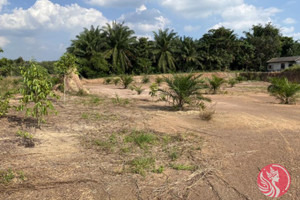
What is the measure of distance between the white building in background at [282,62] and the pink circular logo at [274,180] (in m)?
38.4

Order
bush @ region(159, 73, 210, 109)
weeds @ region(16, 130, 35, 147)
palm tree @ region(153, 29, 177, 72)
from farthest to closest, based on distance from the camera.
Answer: palm tree @ region(153, 29, 177, 72)
bush @ region(159, 73, 210, 109)
weeds @ region(16, 130, 35, 147)

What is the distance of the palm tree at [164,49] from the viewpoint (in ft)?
111

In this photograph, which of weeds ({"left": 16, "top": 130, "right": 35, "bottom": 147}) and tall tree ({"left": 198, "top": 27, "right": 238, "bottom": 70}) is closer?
weeds ({"left": 16, "top": 130, "right": 35, "bottom": 147})

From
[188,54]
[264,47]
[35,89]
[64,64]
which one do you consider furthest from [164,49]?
[35,89]

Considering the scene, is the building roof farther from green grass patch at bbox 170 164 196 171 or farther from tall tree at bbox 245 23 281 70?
Answer: green grass patch at bbox 170 164 196 171

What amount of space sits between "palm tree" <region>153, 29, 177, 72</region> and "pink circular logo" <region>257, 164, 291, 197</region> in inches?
1217

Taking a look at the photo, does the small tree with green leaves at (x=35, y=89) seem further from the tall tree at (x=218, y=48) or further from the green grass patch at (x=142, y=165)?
the tall tree at (x=218, y=48)

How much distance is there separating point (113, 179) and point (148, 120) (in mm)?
2822

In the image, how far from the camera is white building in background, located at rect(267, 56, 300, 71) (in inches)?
1435

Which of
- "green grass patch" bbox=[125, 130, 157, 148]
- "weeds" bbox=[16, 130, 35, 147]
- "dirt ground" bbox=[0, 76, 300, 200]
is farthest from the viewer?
"green grass patch" bbox=[125, 130, 157, 148]

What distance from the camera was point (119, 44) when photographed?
3181cm

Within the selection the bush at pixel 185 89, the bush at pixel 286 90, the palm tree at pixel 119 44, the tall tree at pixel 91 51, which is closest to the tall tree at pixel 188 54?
the palm tree at pixel 119 44

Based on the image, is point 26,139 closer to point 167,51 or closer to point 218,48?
point 167,51

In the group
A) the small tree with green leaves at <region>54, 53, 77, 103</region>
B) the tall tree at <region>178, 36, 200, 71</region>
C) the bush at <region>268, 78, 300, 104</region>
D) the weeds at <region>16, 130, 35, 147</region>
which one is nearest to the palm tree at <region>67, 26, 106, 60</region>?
the tall tree at <region>178, 36, 200, 71</region>
